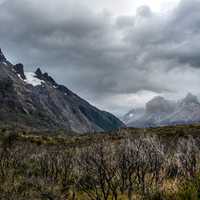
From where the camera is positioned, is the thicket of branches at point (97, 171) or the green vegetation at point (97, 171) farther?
the thicket of branches at point (97, 171)

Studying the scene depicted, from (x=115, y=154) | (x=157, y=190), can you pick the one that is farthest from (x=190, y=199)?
(x=115, y=154)

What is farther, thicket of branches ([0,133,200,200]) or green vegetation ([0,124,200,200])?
thicket of branches ([0,133,200,200])

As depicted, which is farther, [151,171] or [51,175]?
[51,175]

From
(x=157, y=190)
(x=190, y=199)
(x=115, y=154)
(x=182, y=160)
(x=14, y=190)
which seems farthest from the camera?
(x=115, y=154)

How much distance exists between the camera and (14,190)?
176ft

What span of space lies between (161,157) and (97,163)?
17.1 metres

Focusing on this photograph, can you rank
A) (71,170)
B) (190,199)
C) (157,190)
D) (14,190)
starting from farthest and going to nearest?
(71,170) → (14,190) → (157,190) → (190,199)

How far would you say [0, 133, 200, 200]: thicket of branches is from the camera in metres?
55.3

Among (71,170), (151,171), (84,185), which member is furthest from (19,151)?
(151,171)

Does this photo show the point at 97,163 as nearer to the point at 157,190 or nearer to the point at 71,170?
the point at 71,170

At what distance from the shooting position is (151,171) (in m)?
69.6

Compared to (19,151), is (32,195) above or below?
below

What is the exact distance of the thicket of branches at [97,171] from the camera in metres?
55.3

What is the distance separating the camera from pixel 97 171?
186ft
